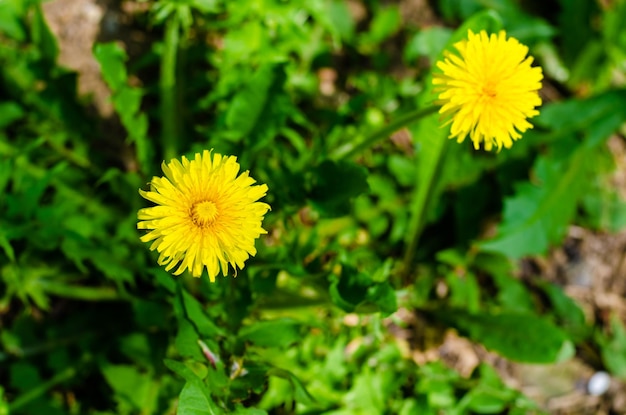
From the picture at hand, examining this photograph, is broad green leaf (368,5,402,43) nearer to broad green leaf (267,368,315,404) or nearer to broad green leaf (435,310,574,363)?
broad green leaf (435,310,574,363)

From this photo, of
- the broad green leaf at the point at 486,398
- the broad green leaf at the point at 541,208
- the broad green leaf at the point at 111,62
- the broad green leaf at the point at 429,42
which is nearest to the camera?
the broad green leaf at the point at 111,62

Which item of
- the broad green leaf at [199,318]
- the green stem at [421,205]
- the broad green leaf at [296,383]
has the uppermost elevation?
the green stem at [421,205]

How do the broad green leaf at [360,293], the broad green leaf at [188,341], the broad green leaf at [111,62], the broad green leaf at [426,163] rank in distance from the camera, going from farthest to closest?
the broad green leaf at [426,163], the broad green leaf at [111,62], the broad green leaf at [360,293], the broad green leaf at [188,341]

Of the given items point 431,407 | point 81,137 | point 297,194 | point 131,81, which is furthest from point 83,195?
point 431,407

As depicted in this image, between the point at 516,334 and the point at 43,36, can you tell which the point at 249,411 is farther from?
the point at 43,36

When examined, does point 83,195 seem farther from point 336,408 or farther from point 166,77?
A: point 336,408

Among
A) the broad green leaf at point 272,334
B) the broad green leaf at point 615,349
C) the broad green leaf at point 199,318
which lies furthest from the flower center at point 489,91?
the broad green leaf at point 615,349

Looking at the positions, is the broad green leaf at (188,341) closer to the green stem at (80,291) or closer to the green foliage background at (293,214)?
the green foliage background at (293,214)

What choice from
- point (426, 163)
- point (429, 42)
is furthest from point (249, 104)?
point (429, 42)
